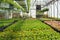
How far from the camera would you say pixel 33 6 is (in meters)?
17.2

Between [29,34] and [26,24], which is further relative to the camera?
[26,24]

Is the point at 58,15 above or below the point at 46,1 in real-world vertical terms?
below

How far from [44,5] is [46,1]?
1.73ft

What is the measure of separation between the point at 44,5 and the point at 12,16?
408 centimetres

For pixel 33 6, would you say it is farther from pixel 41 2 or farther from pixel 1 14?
pixel 1 14

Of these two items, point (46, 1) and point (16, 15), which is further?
point (46, 1)

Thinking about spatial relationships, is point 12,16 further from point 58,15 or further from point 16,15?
point 58,15

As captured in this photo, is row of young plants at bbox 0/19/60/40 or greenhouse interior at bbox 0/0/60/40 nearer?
row of young plants at bbox 0/19/60/40

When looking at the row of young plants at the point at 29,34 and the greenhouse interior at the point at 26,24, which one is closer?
the row of young plants at the point at 29,34

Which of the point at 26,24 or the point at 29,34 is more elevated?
the point at 29,34

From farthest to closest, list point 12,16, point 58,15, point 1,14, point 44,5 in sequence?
point 44,5 < point 12,16 < point 1,14 < point 58,15

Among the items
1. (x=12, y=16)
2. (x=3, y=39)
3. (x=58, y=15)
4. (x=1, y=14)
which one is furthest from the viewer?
(x=12, y=16)

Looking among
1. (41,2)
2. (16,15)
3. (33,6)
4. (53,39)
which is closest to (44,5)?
(41,2)

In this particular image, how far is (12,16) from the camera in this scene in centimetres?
1716
